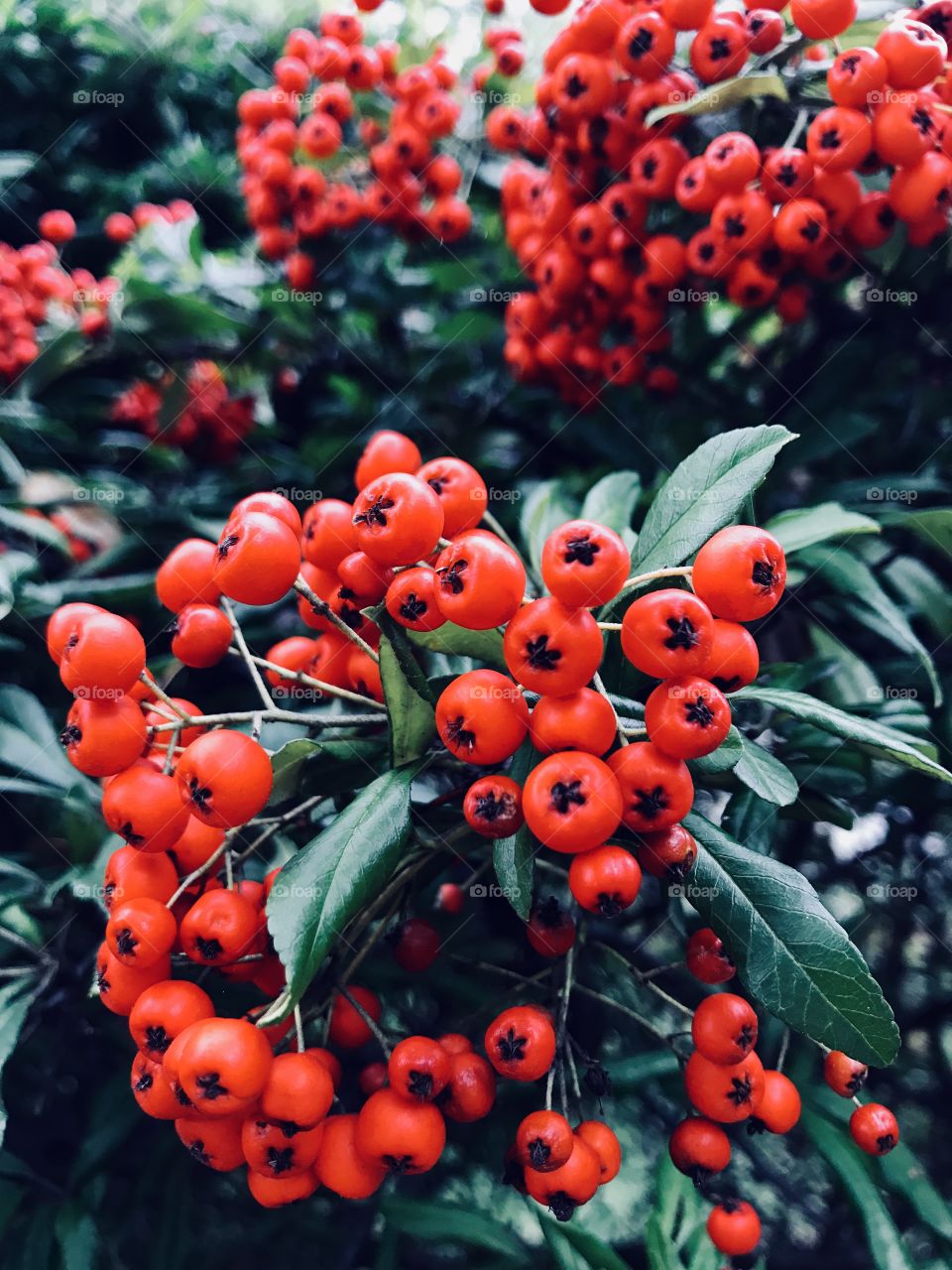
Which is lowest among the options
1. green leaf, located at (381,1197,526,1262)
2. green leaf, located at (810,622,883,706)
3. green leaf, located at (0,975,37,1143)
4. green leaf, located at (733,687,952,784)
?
green leaf, located at (381,1197,526,1262)

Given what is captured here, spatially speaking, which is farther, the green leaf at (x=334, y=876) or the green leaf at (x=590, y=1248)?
the green leaf at (x=590, y=1248)

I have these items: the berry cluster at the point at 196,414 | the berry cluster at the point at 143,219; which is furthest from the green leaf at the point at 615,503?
the berry cluster at the point at 143,219

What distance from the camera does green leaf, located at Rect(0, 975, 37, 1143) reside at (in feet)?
4.29

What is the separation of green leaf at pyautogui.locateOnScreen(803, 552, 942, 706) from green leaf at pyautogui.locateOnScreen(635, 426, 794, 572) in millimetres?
495

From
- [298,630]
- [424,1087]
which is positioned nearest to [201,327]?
[298,630]

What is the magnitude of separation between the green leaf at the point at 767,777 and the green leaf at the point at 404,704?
395 millimetres

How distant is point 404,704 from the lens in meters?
1.06

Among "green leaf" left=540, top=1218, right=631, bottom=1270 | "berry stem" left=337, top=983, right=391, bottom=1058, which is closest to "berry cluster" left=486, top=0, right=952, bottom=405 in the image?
"berry stem" left=337, top=983, right=391, bottom=1058

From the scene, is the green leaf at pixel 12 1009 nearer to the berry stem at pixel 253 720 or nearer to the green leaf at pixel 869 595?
the berry stem at pixel 253 720

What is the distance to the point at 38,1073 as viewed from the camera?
174 centimetres

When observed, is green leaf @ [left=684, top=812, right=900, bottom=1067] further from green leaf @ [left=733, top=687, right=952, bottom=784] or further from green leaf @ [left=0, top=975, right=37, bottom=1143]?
green leaf @ [left=0, top=975, right=37, bottom=1143]

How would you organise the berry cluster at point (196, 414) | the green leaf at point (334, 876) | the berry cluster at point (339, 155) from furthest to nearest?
the berry cluster at point (196, 414), the berry cluster at point (339, 155), the green leaf at point (334, 876)

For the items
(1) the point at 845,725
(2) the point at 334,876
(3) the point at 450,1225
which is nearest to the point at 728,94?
(1) the point at 845,725

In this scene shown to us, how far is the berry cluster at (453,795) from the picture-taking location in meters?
0.91
